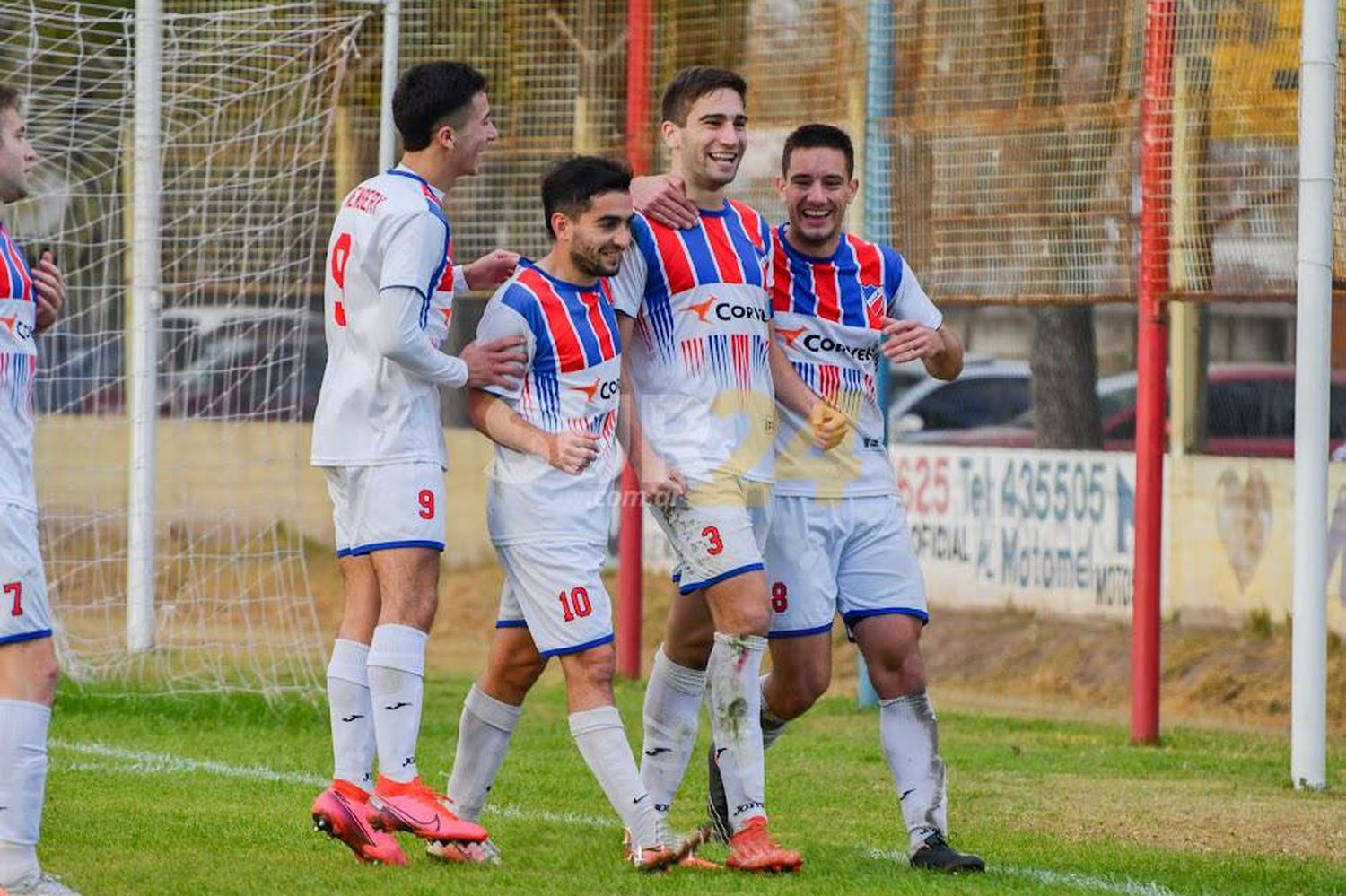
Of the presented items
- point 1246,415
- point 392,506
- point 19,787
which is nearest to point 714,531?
point 392,506

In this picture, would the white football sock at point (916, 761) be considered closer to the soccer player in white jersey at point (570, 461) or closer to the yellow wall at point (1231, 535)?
the soccer player in white jersey at point (570, 461)

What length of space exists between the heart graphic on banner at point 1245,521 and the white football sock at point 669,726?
Answer: 7571 millimetres

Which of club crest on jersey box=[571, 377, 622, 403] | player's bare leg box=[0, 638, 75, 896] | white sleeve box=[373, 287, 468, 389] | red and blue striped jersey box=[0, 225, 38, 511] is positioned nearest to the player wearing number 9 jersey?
club crest on jersey box=[571, 377, 622, 403]

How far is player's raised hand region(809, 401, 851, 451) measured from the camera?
6629 millimetres

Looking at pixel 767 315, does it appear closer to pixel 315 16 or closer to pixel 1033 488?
pixel 315 16

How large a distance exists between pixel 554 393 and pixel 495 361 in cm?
21

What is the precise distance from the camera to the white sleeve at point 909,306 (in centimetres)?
713

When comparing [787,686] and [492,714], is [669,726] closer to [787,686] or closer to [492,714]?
[787,686]

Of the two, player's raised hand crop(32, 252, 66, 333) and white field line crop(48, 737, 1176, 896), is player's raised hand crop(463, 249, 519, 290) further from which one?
white field line crop(48, 737, 1176, 896)

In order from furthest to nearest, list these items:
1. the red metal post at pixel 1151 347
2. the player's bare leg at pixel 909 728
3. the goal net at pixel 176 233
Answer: the goal net at pixel 176 233, the red metal post at pixel 1151 347, the player's bare leg at pixel 909 728

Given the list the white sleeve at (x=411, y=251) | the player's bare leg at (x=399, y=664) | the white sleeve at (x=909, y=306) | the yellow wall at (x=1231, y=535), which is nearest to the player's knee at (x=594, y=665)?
the player's bare leg at (x=399, y=664)

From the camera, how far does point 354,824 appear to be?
6500 millimetres

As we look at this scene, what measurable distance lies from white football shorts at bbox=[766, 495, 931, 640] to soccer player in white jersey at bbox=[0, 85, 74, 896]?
2.22 m

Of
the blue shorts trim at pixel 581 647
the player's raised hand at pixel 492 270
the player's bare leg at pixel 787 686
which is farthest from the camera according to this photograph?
the player's raised hand at pixel 492 270
